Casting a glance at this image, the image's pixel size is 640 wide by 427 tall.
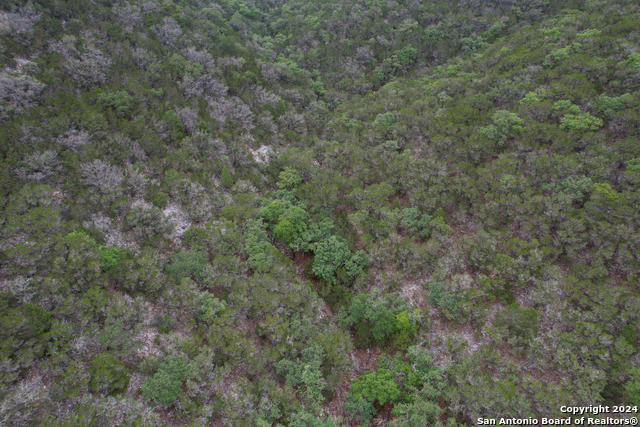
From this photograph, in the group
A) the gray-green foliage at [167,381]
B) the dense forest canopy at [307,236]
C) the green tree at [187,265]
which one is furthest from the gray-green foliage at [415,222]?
the gray-green foliage at [167,381]

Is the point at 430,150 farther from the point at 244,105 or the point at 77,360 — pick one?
the point at 77,360

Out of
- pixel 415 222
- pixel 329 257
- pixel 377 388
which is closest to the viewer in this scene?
pixel 377 388

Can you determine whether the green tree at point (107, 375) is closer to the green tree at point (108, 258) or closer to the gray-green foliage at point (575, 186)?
the green tree at point (108, 258)

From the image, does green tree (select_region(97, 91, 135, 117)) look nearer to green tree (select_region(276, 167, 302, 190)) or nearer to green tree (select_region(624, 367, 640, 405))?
green tree (select_region(276, 167, 302, 190))

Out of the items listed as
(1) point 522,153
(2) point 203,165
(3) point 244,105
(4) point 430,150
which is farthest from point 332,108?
(1) point 522,153

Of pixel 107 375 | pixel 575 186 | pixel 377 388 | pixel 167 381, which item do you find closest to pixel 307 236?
pixel 377 388

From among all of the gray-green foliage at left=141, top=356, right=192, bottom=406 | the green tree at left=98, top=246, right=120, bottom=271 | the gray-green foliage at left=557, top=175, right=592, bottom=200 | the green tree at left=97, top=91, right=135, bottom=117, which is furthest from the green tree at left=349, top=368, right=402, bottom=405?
the green tree at left=97, top=91, right=135, bottom=117

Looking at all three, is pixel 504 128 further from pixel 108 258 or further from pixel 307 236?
pixel 108 258

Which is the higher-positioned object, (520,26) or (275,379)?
(520,26)
